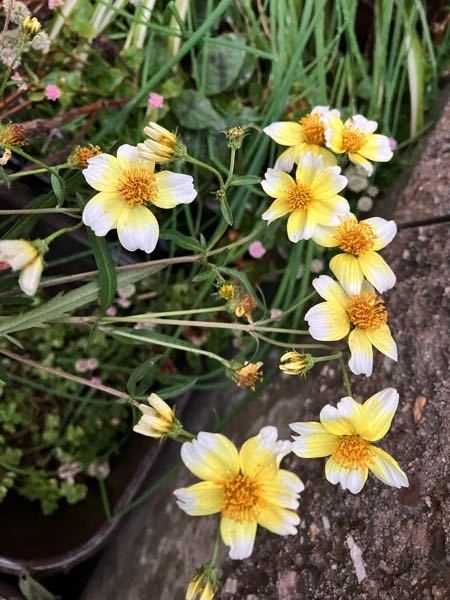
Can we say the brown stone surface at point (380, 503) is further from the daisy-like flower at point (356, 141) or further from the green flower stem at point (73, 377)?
the green flower stem at point (73, 377)

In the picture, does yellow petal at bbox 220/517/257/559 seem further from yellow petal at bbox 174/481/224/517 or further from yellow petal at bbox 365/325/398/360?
yellow petal at bbox 365/325/398/360

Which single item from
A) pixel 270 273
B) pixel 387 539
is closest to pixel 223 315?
pixel 270 273

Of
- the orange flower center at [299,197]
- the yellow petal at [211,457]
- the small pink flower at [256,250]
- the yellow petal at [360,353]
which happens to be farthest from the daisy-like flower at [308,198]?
the small pink flower at [256,250]

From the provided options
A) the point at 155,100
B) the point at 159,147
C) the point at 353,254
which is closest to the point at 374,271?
the point at 353,254

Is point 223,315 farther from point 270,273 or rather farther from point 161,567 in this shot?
point 161,567

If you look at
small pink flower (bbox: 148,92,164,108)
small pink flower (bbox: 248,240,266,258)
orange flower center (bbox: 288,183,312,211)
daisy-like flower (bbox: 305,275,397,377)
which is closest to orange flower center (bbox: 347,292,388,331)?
daisy-like flower (bbox: 305,275,397,377)
